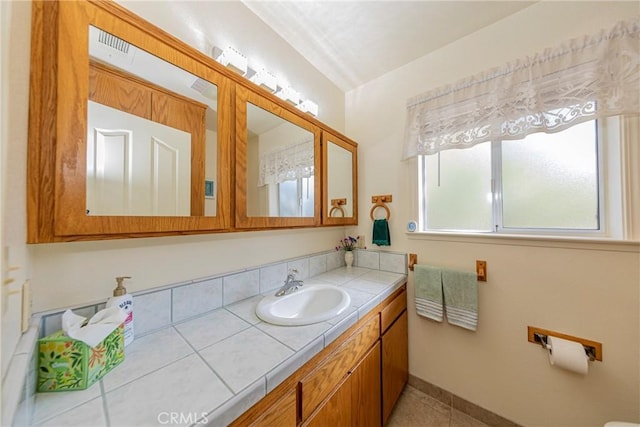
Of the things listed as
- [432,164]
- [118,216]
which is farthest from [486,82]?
[118,216]

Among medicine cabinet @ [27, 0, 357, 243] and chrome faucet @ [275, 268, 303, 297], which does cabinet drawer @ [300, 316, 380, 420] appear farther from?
medicine cabinet @ [27, 0, 357, 243]

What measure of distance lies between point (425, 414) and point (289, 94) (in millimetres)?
2258

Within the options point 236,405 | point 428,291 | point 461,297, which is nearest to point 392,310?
point 428,291

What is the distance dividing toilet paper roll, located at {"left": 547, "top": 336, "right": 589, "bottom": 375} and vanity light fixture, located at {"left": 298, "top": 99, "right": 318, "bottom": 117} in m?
1.94

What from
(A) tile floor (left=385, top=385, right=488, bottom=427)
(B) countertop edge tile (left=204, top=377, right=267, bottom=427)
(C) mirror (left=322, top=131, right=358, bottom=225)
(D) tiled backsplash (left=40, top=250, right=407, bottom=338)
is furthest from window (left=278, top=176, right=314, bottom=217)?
(A) tile floor (left=385, top=385, right=488, bottom=427)

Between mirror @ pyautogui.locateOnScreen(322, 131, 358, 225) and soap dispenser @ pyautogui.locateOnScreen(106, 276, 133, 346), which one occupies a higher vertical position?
mirror @ pyautogui.locateOnScreen(322, 131, 358, 225)

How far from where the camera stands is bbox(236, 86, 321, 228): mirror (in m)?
0.98

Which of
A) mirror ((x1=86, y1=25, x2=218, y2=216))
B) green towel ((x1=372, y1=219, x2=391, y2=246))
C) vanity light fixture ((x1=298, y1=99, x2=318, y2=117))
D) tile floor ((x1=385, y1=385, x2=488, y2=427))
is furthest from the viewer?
green towel ((x1=372, y1=219, x2=391, y2=246))

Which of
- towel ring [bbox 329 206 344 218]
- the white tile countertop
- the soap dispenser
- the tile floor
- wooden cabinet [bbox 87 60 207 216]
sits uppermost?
wooden cabinet [bbox 87 60 207 216]

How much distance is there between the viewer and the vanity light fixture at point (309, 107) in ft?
4.95

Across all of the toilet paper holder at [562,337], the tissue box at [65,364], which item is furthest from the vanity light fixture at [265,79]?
the toilet paper holder at [562,337]

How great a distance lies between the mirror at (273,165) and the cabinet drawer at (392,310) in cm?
70

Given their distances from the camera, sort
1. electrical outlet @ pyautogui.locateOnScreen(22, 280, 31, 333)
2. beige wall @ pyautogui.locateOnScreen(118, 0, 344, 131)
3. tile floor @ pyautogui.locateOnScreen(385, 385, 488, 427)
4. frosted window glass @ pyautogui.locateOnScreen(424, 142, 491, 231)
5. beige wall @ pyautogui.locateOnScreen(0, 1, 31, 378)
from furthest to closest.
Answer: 1. frosted window glass @ pyautogui.locateOnScreen(424, 142, 491, 231)
2. tile floor @ pyautogui.locateOnScreen(385, 385, 488, 427)
3. beige wall @ pyautogui.locateOnScreen(118, 0, 344, 131)
4. electrical outlet @ pyautogui.locateOnScreen(22, 280, 31, 333)
5. beige wall @ pyautogui.locateOnScreen(0, 1, 31, 378)

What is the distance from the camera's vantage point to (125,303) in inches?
28.0
